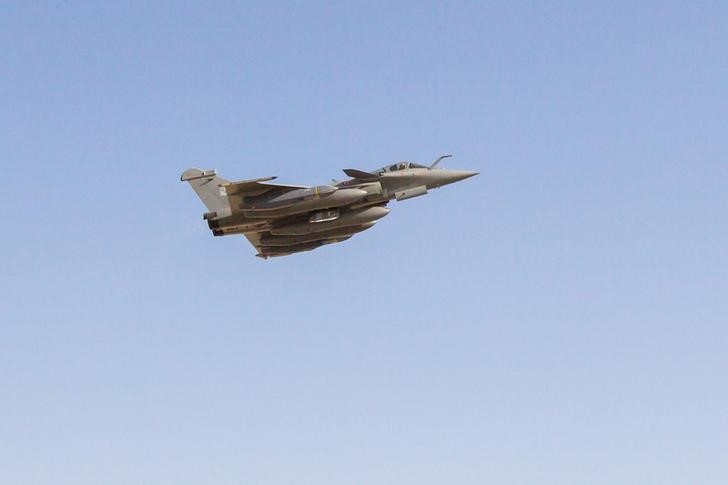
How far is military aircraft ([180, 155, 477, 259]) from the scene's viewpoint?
58906 mm

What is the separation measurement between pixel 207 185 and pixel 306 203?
691 centimetres

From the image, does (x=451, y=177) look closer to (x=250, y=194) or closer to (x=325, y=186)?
(x=325, y=186)

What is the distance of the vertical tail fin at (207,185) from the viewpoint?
61312mm

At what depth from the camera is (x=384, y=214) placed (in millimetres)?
60781

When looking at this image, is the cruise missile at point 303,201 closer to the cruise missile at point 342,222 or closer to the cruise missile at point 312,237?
the cruise missile at point 342,222

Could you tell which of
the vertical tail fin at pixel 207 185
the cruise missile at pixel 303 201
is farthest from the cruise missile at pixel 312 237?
the vertical tail fin at pixel 207 185

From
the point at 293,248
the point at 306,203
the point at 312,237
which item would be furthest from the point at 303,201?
the point at 293,248

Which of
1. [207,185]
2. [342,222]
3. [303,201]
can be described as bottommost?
[342,222]

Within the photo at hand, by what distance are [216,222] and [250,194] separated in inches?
116

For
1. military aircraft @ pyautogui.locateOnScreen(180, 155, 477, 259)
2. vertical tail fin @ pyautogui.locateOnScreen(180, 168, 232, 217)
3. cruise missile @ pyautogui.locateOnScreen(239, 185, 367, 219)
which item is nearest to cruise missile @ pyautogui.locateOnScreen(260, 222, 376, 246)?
military aircraft @ pyautogui.locateOnScreen(180, 155, 477, 259)

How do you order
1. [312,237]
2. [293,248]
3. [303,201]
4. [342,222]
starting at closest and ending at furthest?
1. [303,201]
2. [342,222]
3. [312,237]
4. [293,248]

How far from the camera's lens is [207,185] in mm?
62156

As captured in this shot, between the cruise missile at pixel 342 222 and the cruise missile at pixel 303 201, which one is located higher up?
the cruise missile at pixel 303 201

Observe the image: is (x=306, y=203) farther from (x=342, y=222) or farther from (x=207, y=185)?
(x=207, y=185)
